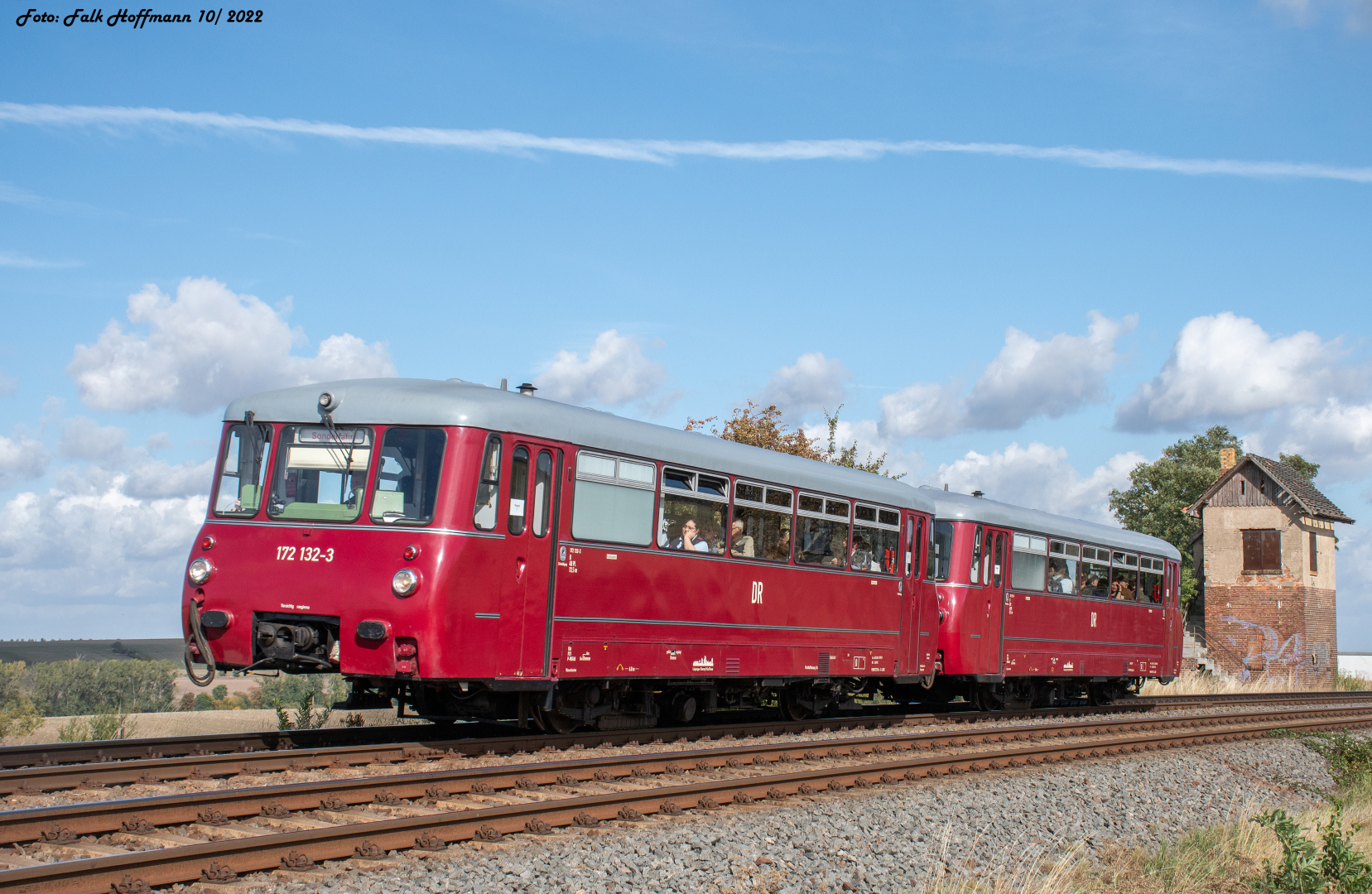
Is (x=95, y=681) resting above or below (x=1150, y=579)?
below

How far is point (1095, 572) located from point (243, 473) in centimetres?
1551

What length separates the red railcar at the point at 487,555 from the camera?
10.3 metres

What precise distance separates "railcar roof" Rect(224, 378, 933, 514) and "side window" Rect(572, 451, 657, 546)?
150 mm

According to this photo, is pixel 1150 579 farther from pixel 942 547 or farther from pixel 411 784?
pixel 411 784

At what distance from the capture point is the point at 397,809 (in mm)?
8180

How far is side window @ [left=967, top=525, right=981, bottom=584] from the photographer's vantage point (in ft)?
60.8

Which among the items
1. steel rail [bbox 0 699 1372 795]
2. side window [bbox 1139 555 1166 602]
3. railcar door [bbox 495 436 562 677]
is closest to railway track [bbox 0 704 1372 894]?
steel rail [bbox 0 699 1372 795]

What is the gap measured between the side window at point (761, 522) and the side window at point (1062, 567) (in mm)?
7879

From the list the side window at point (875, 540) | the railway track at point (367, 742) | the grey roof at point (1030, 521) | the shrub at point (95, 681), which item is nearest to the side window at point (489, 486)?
the railway track at point (367, 742)

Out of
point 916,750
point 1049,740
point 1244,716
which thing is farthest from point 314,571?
point 1244,716

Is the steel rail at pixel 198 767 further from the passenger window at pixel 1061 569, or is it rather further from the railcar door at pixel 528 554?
the passenger window at pixel 1061 569

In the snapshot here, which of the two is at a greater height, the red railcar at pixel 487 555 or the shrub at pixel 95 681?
the red railcar at pixel 487 555

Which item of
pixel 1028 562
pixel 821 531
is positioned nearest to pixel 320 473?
pixel 821 531

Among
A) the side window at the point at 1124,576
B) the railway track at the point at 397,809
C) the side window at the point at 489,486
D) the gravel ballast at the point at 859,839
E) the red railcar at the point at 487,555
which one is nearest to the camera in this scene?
the railway track at the point at 397,809
